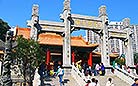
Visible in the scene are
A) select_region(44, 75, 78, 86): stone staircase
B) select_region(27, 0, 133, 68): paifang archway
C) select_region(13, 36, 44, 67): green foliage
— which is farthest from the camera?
select_region(27, 0, 133, 68): paifang archway

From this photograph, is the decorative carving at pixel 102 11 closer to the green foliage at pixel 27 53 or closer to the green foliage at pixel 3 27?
the green foliage at pixel 27 53

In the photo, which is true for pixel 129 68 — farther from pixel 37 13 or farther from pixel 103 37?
pixel 37 13

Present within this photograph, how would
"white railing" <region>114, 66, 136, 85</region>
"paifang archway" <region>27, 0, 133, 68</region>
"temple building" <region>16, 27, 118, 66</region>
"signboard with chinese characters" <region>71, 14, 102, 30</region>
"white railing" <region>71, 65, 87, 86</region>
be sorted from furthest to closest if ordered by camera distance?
"temple building" <region>16, 27, 118, 66</region> → "signboard with chinese characters" <region>71, 14, 102, 30</region> → "paifang archway" <region>27, 0, 133, 68</region> → "white railing" <region>114, 66, 136, 85</region> → "white railing" <region>71, 65, 87, 86</region>

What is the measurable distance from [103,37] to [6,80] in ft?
51.0

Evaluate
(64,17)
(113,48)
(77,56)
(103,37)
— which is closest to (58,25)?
(64,17)

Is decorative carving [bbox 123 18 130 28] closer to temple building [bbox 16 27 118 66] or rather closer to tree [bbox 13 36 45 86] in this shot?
temple building [bbox 16 27 118 66]

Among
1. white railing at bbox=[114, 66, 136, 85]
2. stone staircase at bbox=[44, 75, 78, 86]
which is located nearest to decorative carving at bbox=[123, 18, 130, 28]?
white railing at bbox=[114, 66, 136, 85]

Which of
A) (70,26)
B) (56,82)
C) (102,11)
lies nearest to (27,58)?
(56,82)

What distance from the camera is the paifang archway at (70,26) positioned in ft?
67.0

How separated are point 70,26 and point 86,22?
181cm

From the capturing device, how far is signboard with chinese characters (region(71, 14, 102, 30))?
2203 centimetres

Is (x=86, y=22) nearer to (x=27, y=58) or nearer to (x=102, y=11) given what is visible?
(x=102, y=11)

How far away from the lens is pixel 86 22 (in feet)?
73.8

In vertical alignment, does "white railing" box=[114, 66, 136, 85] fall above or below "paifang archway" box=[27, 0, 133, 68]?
below
